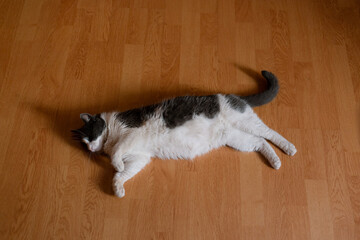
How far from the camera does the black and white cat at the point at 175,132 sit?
1.86m

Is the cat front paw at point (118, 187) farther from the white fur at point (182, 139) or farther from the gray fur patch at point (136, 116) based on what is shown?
the gray fur patch at point (136, 116)

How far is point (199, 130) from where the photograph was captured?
6.13 feet

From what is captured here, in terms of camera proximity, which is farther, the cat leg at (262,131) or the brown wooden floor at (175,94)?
the cat leg at (262,131)

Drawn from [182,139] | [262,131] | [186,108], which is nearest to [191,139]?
[182,139]

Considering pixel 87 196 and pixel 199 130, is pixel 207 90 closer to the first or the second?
pixel 199 130

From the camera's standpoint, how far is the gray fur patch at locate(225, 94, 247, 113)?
192 cm

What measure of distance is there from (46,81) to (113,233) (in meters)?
1.21

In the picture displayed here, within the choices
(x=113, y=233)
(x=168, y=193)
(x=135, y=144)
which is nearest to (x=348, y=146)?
(x=168, y=193)

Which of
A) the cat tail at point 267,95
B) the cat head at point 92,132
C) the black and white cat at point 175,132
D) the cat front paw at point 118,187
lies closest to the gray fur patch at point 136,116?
the black and white cat at point 175,132

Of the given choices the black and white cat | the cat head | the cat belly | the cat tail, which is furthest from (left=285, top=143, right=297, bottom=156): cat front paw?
the cat head

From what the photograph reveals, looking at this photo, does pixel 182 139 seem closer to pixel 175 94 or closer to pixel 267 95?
pixel 175 94

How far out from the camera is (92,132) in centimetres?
186

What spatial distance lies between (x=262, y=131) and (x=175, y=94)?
2.16 ft

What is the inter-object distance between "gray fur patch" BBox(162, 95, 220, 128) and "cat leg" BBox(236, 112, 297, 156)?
20cm
